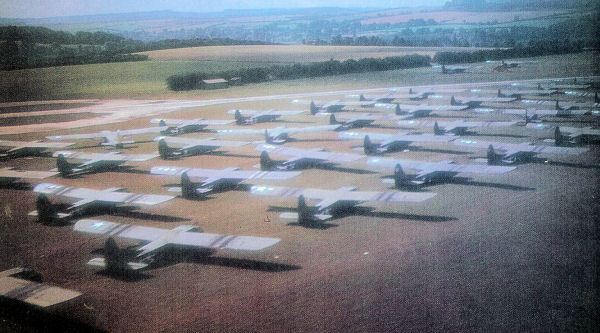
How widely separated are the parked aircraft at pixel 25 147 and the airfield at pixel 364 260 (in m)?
6.07

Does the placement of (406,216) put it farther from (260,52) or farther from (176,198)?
(260,52)

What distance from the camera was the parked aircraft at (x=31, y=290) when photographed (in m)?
9.74

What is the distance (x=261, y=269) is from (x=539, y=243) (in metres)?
7.19

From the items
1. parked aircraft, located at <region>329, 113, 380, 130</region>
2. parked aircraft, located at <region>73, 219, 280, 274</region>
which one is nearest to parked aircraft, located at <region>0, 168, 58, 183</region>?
parked aircraft, located at <region>73, 219, 280, 274</region>

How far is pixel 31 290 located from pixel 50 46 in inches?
649

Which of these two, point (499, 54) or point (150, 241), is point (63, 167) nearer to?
point (150, 241)

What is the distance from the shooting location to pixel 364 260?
1162 centimetres

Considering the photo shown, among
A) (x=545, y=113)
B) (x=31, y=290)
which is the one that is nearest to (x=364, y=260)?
(x=31, y=290)

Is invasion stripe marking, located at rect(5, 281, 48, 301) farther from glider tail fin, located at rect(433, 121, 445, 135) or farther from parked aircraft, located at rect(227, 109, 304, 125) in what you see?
parked aircraft, located at rect(227, 109, 304, 125)

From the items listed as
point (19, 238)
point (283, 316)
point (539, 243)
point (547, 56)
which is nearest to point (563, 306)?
point (539, 243)

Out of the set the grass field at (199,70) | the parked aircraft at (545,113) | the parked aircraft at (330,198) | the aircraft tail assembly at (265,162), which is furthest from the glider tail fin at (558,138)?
the grass field at (199,70)

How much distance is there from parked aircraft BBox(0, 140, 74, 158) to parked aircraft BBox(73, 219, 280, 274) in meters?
15.5

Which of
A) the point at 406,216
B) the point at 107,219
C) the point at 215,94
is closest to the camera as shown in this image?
the point at 406,216

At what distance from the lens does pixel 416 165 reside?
19.4m
